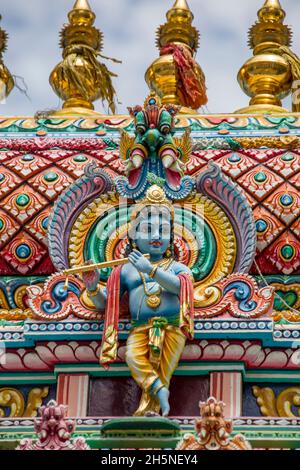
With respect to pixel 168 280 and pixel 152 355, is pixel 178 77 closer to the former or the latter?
pixel 168 280

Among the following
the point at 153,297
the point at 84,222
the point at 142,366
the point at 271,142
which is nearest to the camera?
the point at 142,366

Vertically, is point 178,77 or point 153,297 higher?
point 178,77

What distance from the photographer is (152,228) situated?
56.6 feet

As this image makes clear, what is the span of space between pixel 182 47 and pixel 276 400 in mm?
4627

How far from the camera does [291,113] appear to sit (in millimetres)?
19703

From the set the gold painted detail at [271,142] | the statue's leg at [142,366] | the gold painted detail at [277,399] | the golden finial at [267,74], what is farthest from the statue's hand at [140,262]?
the golden finial at [267,74]

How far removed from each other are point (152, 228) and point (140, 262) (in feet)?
1.78

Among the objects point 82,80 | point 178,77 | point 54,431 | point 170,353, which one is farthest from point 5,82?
point 54,431

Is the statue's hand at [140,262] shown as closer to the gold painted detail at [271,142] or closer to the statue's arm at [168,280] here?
the statue's arm at [168,280]

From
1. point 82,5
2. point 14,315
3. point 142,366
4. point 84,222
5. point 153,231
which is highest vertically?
point 82,5
